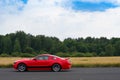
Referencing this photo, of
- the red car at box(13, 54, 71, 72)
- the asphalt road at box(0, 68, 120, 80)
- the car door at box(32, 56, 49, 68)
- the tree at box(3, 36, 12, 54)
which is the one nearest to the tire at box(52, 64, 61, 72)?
the red car at box(13, 54, 71, 72)

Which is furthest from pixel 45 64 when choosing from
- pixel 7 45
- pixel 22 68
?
pixel 7 45

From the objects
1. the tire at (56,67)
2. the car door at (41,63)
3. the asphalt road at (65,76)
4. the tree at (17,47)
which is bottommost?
the asphalt road at (65,76)

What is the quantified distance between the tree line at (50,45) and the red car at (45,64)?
83831 mm

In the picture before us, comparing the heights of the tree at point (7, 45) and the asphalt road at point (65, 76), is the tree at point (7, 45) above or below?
above

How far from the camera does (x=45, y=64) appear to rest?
2602cm

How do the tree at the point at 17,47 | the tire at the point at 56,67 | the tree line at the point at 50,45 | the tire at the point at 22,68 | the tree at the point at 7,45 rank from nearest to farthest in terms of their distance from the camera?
the tire at the point at 56,67 < the tire at the point at 22,68 < the tree line at the point at 50,45 < the tree at the point at 17,47 < the tree at the point at 7,45

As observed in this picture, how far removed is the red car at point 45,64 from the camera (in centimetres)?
2575

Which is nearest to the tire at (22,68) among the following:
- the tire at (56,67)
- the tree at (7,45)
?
the tire at (56,67)

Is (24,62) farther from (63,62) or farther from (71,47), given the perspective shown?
(71,47)

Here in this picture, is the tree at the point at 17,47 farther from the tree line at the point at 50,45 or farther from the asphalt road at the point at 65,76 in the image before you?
the asphalt road at the point at 65,76

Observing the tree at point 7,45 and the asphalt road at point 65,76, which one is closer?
the asphalt road at point 65,76

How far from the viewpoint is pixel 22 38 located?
5197 inches

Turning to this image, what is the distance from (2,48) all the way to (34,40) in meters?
15.7

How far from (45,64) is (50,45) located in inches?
4080
